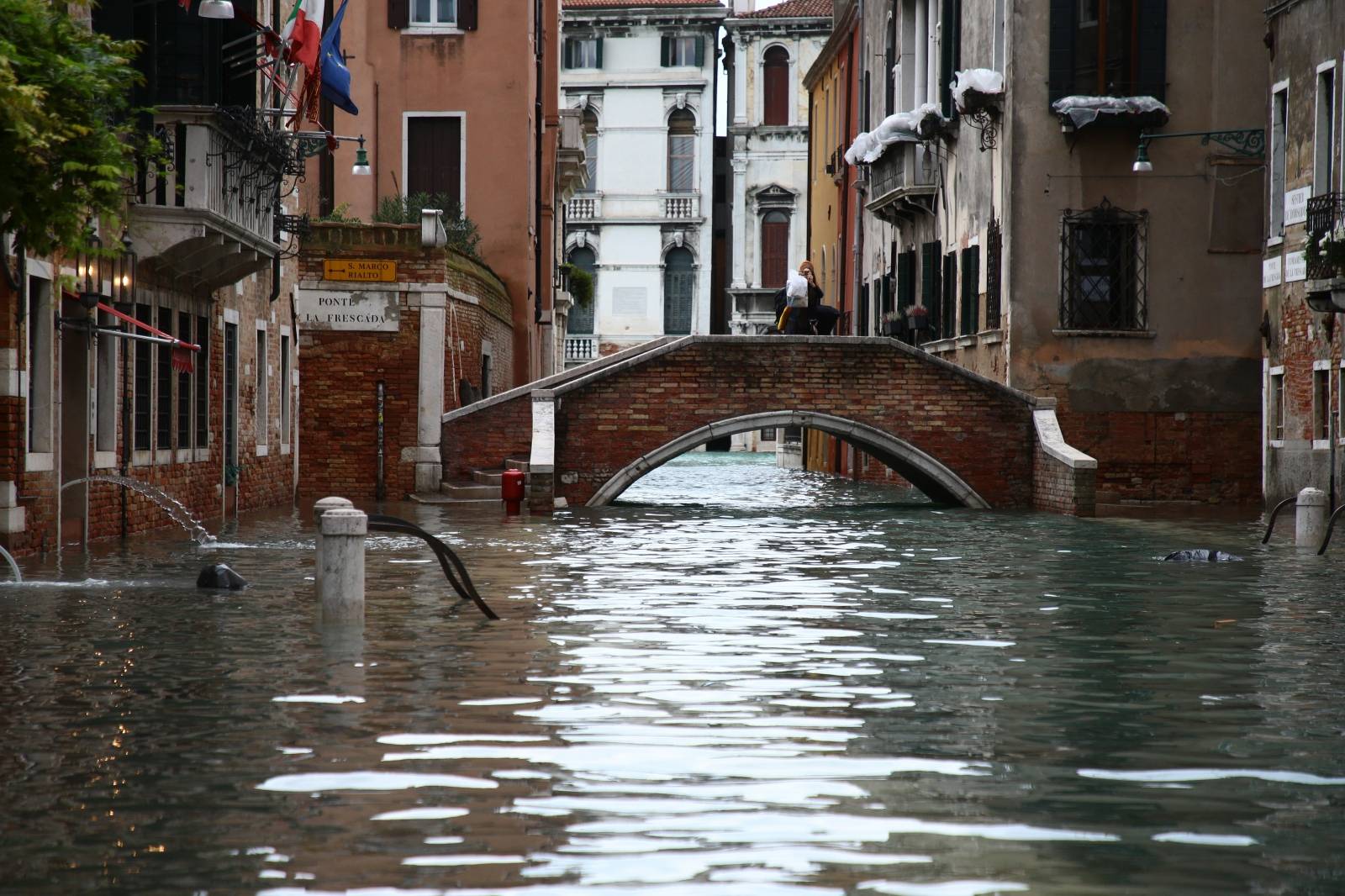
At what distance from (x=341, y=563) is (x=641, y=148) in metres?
44.5

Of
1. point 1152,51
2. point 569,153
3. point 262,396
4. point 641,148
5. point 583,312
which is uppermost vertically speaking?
point 641,148

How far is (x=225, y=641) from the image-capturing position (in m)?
9.21

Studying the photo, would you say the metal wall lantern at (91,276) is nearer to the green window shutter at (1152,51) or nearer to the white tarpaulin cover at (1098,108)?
the white tarpaulin cover at (1098,108)

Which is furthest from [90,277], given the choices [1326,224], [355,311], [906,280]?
[906,280]

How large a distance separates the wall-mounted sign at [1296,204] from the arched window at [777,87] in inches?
1318

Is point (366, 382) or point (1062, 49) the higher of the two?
point (1062, 49)

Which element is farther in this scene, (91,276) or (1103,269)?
(1103,269)

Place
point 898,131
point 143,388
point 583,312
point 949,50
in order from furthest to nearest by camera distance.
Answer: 1. point 583,312
2. point 898,131
3. point 949,50
4. point 143,388

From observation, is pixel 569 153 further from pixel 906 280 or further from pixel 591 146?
pixel 591 146

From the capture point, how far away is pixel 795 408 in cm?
2327

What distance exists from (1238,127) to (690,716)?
715 inches

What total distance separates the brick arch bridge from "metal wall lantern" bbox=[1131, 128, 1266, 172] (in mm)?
3332

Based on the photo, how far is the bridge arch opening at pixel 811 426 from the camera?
23.2 meters

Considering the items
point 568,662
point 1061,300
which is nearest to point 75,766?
point 568,662
